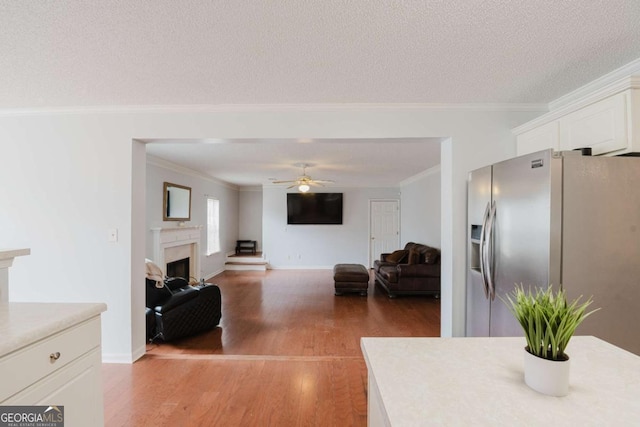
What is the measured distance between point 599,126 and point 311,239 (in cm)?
706

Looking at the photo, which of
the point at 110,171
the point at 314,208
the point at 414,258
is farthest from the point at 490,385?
the point at 314,208

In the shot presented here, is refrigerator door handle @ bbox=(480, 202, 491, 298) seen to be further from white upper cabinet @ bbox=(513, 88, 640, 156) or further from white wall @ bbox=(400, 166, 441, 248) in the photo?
white wall @ bbox=(400, 166, 441, 248)

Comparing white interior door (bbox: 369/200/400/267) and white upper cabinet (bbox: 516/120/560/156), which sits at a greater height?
white upper cabinet (bbox: 516/120/560/156)

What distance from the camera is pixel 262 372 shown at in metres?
2.56

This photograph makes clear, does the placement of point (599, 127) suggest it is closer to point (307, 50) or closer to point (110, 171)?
point (307, 50)

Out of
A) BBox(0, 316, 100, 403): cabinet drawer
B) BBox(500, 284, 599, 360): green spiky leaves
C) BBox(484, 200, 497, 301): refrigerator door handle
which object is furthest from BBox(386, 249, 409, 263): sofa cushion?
BBox(0, 316, 100, 403): cabinet drawer

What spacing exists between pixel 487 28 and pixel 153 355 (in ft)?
11.9

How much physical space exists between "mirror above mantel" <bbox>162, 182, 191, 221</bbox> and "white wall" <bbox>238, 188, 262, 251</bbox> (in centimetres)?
333

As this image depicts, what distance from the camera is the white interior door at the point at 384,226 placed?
8492 mm

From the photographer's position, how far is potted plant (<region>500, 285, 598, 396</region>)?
0.79m

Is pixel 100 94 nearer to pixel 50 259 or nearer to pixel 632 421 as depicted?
pixel 50 259

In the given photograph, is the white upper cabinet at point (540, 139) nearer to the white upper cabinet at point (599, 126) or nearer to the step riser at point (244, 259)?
the white upper cabinet at point (599, 126)

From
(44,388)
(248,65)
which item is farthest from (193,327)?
(248,65)

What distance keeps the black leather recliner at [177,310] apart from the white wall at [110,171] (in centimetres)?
45
